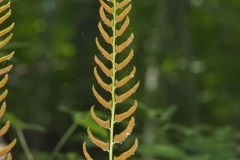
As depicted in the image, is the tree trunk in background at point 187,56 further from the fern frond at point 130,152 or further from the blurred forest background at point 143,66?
the fern frond at point 130,152

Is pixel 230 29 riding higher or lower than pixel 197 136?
higher

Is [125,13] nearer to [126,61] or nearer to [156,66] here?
[126,61]

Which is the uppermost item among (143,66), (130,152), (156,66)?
(143,66)

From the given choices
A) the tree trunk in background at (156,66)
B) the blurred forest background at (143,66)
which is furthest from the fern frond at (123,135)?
the tree trunk in background at (156,66)

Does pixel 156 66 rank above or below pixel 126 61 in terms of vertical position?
above

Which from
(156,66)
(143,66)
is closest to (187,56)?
(156,66)

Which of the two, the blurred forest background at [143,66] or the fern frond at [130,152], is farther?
the blurred forest background at [143,66]

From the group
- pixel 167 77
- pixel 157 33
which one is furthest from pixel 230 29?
pixel 157 33

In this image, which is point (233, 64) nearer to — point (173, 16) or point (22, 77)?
point (173, 16)
